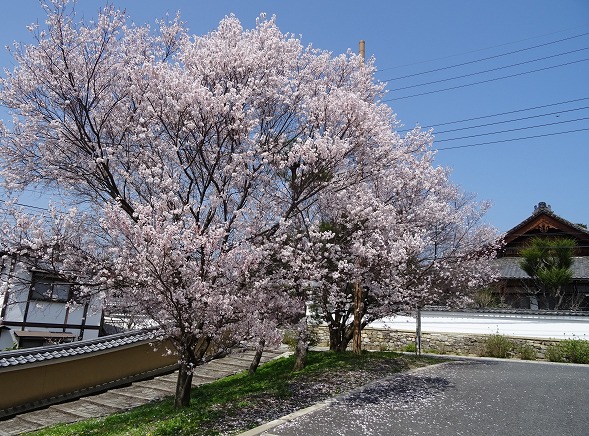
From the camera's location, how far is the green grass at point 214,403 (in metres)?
8.05

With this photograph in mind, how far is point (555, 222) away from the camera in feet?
97.1

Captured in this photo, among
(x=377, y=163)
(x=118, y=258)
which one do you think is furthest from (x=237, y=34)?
(x=118, y=258)

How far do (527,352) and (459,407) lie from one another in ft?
31.0

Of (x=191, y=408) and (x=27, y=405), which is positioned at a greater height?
(x=191, y=408)

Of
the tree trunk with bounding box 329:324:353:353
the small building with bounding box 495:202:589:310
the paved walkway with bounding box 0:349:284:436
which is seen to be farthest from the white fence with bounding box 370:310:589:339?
the paved walkway with bounding box 0:349:284:436

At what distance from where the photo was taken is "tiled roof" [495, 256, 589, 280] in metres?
24.7

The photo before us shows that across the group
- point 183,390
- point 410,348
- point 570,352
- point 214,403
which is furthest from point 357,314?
point 570,352

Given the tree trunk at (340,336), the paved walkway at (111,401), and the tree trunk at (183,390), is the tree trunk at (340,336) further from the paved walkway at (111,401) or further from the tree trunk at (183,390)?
the tree trunk at (183,390)

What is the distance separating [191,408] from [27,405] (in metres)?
7.03

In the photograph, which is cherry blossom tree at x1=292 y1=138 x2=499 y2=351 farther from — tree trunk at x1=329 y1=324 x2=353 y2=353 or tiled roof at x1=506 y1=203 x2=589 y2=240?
tiled roof at x1=506 y1=203 x2=589 y2=240

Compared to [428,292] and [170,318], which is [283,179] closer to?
[170,318]

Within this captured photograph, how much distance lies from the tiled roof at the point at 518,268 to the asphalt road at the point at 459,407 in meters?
13.5

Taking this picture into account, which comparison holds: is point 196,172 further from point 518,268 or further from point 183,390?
point 518,268

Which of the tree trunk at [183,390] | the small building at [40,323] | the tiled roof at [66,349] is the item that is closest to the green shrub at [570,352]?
the tree trunk at [183,390]
